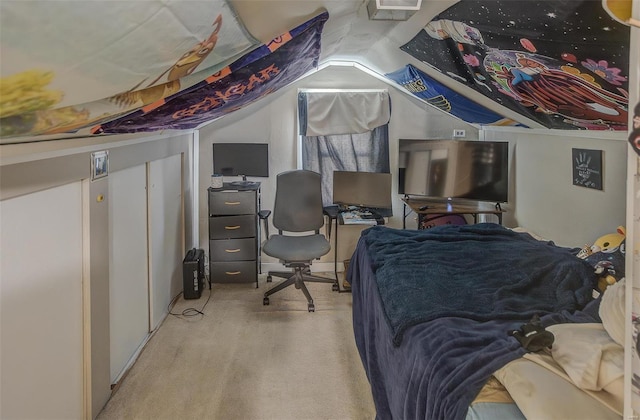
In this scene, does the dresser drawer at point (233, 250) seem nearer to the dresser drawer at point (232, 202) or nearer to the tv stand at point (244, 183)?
the dresser drawer at point (232, 202)

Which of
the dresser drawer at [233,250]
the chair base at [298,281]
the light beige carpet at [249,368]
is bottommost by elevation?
the light beige carpet at [249,368]

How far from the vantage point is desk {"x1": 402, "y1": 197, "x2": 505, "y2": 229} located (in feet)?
13.1

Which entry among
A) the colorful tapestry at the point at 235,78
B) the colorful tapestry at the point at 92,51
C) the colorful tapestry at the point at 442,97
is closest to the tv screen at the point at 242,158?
the colorful tapestry at the point at 442,97

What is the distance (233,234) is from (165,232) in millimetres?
734

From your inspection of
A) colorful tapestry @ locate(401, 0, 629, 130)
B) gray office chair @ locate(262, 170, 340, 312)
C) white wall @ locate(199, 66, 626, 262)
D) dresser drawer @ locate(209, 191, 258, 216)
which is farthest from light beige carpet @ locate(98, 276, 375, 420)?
colorful tapestry @ locate(401, 0, 629, 130)

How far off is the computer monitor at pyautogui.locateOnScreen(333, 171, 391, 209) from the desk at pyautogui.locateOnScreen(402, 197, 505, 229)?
0.24m

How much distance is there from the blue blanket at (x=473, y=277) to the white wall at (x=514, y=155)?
47 centimetres

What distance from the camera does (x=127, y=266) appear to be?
9.52 feet

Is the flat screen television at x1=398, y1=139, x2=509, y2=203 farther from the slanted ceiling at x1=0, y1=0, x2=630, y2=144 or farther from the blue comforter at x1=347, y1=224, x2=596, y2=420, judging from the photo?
the blue comforter at x1=347, y1=224, x2=596, y2=420

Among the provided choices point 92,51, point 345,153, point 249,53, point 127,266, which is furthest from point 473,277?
point 345,153

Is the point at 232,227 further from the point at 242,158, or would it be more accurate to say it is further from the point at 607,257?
the point at 607,257

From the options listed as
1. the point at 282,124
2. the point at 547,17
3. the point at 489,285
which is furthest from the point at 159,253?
the point at 547,17

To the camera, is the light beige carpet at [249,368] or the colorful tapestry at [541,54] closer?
the colorful tapestry at [541,54]

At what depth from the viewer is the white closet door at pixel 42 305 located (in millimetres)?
1646
